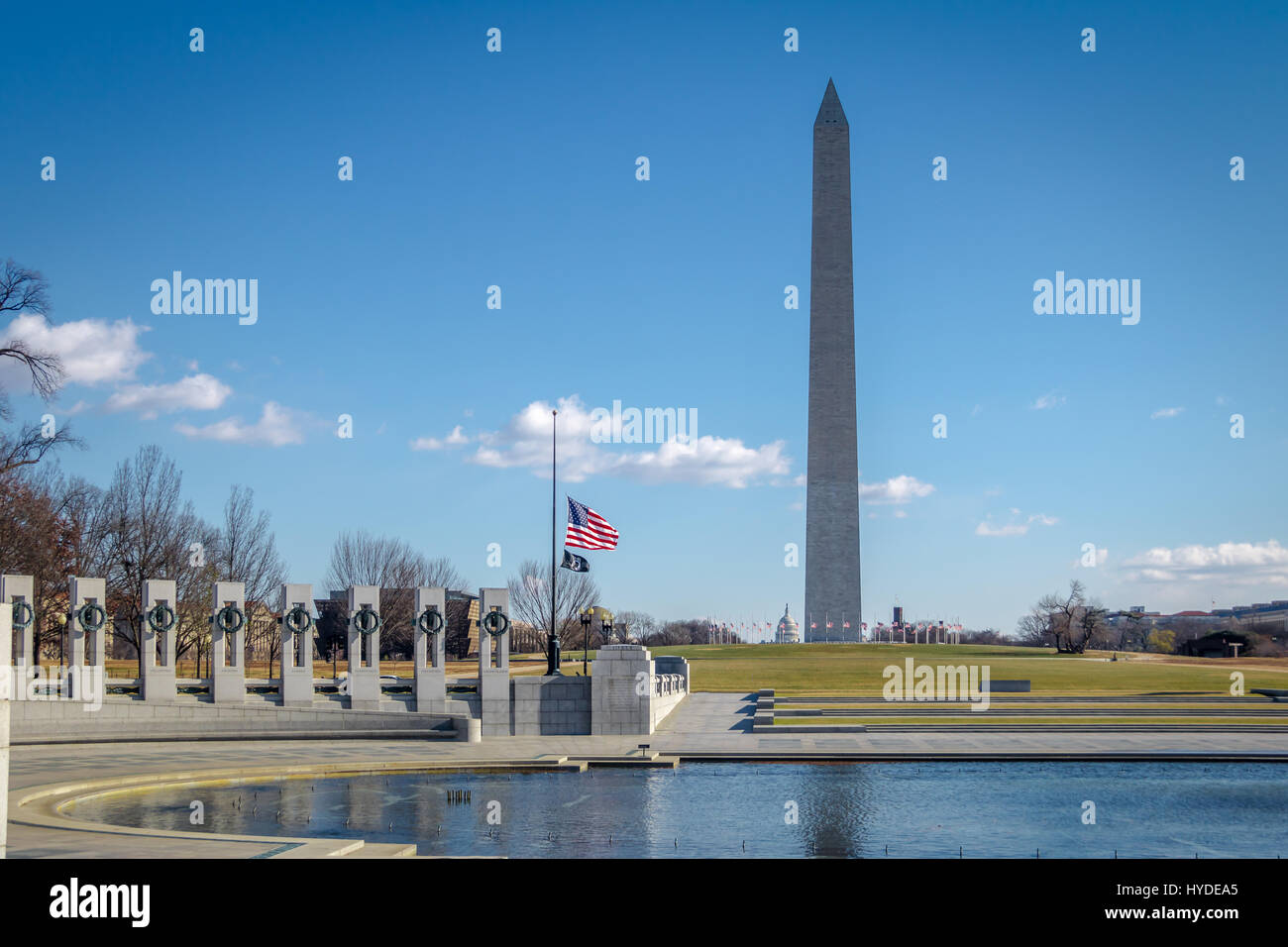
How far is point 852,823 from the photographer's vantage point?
17.9m

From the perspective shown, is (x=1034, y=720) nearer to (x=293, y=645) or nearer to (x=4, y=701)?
(x=293, y=645)

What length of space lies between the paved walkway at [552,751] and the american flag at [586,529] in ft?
20.1

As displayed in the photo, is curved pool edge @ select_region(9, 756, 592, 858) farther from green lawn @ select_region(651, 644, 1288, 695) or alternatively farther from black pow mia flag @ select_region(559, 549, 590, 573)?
green lawn @ select_region(651, 644, 1288, 695)

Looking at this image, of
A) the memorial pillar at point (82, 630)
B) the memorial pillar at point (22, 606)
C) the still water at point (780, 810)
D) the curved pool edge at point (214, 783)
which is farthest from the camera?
the memorial pillar at point (82, 630)

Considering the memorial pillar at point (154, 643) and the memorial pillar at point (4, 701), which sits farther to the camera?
the memorial pillar at point (154, 643)

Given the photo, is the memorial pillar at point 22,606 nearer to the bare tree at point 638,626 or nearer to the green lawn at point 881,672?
the green lawn at point 881,672

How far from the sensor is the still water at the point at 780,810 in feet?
52.6

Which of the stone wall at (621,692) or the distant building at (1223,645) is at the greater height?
the stone wall at (621,692)

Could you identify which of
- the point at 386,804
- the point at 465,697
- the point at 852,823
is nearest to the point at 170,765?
the point at 386,804

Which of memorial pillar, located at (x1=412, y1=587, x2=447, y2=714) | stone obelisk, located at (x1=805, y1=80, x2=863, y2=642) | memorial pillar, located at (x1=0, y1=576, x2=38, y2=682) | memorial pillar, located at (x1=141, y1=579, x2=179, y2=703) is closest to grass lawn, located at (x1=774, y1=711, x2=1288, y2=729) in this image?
memorial pillar, located at (x1=412, y1=587, x2=447, y2=714)

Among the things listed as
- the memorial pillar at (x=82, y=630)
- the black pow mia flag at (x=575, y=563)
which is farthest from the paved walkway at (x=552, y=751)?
the black pow mia flag at (x=575, y=563)

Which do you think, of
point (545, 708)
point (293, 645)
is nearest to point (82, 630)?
point (293, 645)
